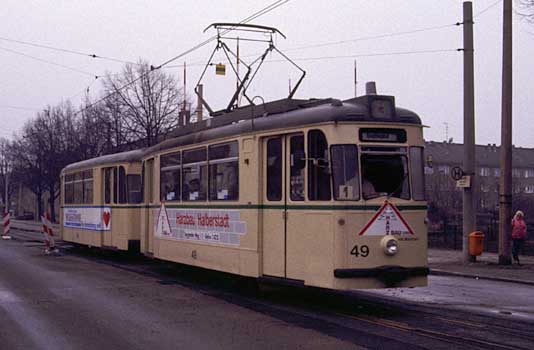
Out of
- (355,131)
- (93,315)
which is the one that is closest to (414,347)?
(355,131)

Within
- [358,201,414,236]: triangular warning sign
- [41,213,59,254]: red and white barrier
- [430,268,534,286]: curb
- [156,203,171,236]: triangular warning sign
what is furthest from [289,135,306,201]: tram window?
[41,213,59,254]: red and white barrier

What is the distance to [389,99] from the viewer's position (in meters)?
11.8

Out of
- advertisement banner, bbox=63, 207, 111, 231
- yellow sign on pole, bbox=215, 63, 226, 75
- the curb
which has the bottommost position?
the curb

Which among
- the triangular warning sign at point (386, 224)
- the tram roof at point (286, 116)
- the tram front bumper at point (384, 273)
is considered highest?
the tram roof at point (286, 116)

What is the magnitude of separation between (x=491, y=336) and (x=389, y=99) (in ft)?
13.1

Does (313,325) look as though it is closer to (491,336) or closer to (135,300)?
(491,336)

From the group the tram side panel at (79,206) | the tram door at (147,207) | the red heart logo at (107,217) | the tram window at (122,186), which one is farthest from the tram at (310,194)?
the tram side panel at (79,206)

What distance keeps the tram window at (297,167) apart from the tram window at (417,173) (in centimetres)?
167

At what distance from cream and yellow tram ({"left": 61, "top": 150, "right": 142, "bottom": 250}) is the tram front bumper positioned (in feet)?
30.1

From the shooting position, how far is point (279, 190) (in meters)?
12.4

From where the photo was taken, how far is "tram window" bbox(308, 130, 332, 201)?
1148 cm

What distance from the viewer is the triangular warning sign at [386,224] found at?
11273 mm

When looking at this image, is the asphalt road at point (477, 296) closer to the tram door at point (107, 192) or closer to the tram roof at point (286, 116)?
the tram roof at point (286, 116)

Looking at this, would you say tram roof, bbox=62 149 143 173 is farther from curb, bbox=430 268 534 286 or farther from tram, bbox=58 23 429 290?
curb, bbox=430 268 534 286
